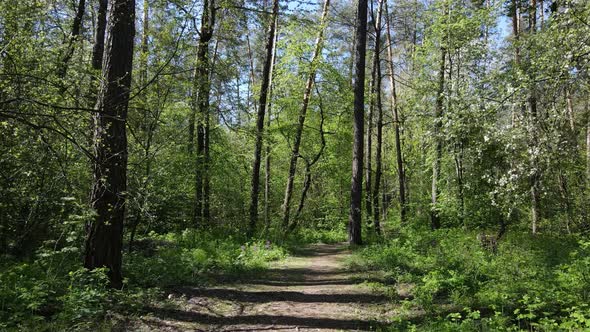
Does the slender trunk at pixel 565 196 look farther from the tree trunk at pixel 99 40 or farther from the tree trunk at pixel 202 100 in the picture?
the tree trunk at pixel 99 40

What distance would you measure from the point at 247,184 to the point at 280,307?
13.5 m

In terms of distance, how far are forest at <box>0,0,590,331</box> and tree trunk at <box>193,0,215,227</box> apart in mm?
84

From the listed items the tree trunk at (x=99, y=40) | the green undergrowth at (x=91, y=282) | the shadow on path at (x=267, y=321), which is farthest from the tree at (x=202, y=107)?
the shadow on path at (x=267, y=321)

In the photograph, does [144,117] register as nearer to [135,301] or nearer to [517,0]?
[135,301]

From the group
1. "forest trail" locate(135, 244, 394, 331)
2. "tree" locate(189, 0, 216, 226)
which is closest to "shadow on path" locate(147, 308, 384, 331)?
"forest trail" locate(135, 244, 394, 331)

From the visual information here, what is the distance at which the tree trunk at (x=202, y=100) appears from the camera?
11.0 meters

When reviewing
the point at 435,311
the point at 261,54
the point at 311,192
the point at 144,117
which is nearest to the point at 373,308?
the point at 435,311

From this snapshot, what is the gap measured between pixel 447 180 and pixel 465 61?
15.5ft

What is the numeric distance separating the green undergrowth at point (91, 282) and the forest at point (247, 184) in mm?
38

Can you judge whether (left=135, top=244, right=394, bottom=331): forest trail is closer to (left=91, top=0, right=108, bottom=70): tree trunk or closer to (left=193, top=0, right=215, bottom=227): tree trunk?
(left=193, top=0, right=215, bottom=227): tree trunk

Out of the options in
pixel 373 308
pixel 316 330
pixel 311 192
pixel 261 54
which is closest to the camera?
pixel 316 330

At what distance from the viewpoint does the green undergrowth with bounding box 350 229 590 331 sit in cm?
477

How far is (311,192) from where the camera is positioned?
77.5 feet

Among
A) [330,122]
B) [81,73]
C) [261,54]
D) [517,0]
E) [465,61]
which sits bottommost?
[81,73]
